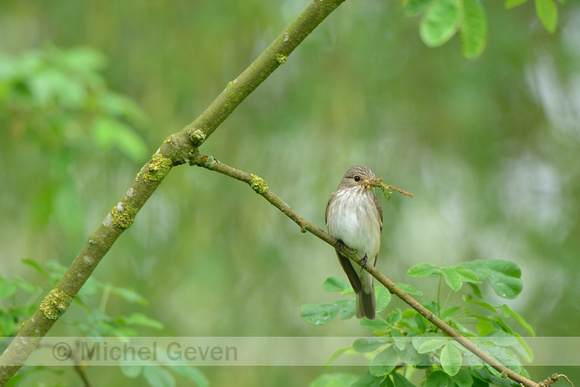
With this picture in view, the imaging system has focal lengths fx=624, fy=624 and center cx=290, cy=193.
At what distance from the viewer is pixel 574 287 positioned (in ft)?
17.3

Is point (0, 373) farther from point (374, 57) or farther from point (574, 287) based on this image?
point (574, 287)

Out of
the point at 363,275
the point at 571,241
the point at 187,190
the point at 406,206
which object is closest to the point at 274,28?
the point at 187,190

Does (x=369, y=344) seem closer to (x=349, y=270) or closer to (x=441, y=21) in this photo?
(x=441, y=21)

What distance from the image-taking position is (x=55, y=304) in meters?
1.86

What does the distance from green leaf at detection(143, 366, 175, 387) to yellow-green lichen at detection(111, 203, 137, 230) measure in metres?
0.93

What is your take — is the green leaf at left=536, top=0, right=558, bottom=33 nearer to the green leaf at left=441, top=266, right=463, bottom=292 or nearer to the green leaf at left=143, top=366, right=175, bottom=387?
the green leaf at left=441, top=266, right=463, bottom=292

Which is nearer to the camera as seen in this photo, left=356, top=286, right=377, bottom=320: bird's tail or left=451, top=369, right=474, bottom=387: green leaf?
left=451, top=369, right=474, bottom=387: green leaf

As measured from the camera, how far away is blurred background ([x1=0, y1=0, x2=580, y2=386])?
5.01m

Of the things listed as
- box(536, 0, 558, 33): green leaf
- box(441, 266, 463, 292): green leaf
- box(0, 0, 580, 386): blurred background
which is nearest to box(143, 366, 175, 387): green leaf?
box(441, 266, 463, 292): green leaf

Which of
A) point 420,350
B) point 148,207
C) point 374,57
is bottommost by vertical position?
point 420,350

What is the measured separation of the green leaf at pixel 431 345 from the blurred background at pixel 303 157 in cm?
307

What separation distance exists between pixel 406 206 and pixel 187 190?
1.87 meters

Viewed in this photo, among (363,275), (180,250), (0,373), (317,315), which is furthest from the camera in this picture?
(180,250)

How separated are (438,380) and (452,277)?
346 mm
